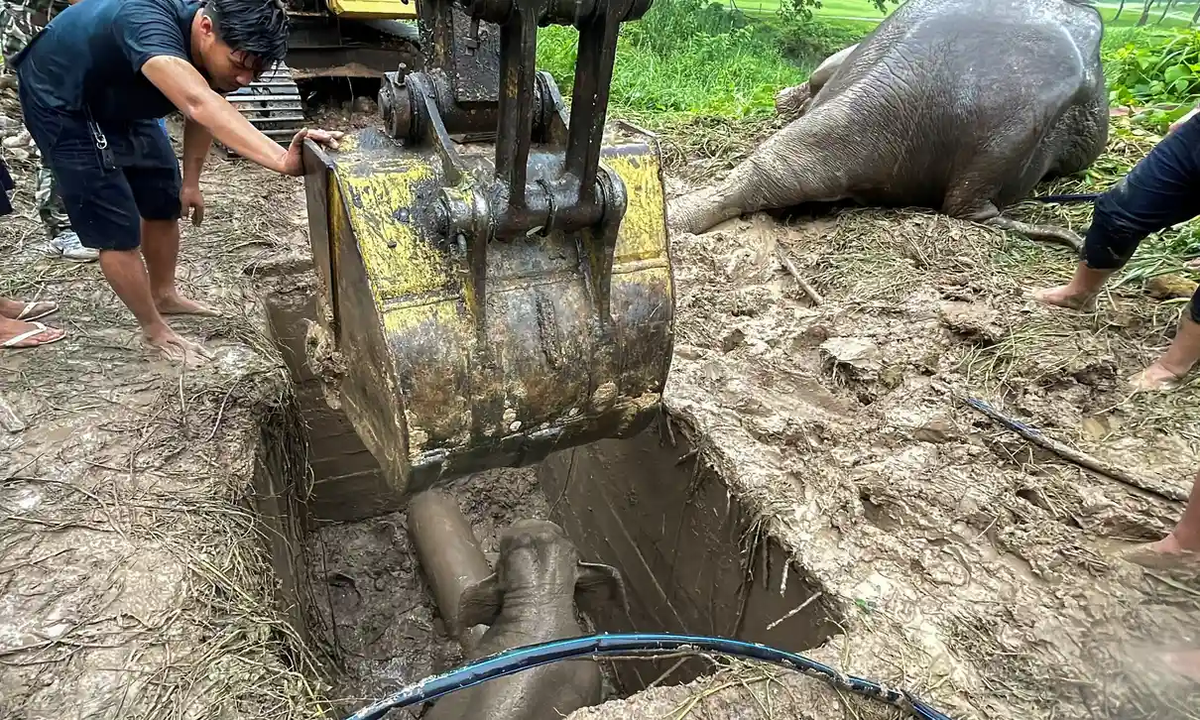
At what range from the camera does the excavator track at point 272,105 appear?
5.60 meters

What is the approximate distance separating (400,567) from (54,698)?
8.83 ft

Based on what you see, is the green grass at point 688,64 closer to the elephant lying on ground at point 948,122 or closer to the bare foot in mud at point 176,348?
the elephant lying on ground at point 948,122

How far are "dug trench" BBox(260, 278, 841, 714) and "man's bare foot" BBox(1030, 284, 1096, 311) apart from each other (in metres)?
2.07

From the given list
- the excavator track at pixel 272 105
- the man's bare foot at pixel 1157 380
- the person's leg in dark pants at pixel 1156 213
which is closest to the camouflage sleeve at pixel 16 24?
the excavator track at pixel 272 105

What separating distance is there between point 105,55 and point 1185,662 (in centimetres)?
392

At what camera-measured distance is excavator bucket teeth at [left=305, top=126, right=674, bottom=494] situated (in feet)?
6.33

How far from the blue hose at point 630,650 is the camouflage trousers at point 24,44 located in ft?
11.3

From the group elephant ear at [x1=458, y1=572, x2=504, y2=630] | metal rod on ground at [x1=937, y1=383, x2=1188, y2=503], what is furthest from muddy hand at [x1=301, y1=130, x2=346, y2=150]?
metal rod on ground at [x1=937, y1=383, x2=1188, y2=503]

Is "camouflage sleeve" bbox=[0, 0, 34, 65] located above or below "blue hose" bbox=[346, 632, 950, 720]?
above

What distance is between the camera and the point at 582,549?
415 centimetres

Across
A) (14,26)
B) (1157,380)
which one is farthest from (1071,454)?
(14,26)

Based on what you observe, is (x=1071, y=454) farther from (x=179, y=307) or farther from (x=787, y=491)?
(x=179, y=307)

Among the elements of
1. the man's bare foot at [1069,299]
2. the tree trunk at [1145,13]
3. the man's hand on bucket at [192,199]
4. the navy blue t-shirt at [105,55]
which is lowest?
the man's bare foot at [1069,299]

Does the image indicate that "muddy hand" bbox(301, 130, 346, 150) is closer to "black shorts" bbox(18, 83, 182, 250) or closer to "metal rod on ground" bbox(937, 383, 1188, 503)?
"black shorts" bbox(18, 83, 182, 250)
